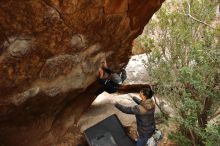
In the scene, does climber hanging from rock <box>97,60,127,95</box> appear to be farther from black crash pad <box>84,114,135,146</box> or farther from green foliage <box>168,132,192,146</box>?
green foliage <box>168,132,192,146</box>

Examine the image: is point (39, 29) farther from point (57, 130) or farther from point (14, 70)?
point (57, 130)

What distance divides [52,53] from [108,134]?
335 cm

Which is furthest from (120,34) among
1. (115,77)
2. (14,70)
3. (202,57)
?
(14,70)

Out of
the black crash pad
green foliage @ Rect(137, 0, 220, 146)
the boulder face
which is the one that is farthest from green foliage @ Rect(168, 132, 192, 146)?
the boulder face

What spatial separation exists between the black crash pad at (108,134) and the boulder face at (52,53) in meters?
1.13

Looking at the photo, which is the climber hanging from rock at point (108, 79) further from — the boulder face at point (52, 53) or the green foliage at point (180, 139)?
the green foliage at point (180, 139)

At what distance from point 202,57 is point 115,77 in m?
3.20

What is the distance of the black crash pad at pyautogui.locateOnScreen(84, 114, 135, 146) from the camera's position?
10.6 m

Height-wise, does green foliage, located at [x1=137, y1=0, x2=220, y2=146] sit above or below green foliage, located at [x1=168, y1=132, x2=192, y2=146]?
above

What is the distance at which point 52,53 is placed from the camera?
343 inches

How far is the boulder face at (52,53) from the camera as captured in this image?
7809mm

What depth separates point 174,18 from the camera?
39.5ft

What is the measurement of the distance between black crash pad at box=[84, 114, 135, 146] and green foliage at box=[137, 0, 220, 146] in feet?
4.99

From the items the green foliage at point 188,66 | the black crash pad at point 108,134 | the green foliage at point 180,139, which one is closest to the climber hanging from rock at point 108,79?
the black crash pad at point 108,134
